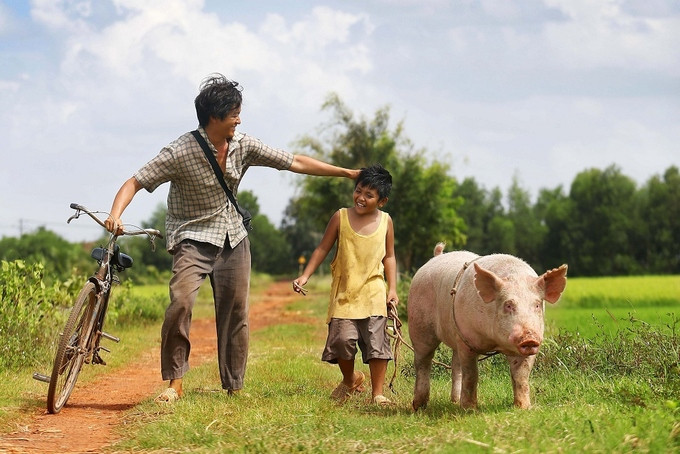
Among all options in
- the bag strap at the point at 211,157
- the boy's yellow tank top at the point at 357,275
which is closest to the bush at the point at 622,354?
the boy's yellow tank top at the point at 357,275

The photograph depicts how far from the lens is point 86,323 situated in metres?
7.37

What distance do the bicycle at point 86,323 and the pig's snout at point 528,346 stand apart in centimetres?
310

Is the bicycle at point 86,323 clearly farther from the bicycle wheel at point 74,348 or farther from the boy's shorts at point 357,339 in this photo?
the boy's shorts at point 357,339

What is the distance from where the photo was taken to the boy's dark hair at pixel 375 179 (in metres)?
7.16

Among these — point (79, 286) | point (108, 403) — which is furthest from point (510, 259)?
point (79, 286)

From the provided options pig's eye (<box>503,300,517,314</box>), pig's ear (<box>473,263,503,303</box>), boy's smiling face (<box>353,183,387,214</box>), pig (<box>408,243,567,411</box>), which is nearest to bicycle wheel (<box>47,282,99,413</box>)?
boy's smiling face (<box>353,183,387,214</box>)

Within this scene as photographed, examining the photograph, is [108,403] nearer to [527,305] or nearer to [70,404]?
[70,404]

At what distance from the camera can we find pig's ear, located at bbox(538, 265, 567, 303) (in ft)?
18.9

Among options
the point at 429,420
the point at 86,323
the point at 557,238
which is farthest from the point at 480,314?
the point at 557,238

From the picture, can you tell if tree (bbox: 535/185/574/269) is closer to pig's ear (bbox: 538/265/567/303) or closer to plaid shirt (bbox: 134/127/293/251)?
plaid shirt (bbox: 134/127/293/251)

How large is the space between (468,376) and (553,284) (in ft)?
2.87

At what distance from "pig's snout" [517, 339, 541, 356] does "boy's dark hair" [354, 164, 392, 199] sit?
2.14 metres

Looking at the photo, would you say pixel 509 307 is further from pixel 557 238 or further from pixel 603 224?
pixel 557 238

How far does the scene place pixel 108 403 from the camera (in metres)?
7.80
